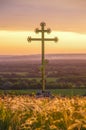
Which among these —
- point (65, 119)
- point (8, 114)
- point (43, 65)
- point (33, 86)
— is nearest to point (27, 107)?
point (8, 114)

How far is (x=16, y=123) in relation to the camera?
10.7 meters

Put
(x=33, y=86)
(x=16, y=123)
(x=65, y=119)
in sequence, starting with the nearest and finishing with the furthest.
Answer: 1. (x=65, y=119)
2. (x=16, y=123)
3. (x=33, y=86)

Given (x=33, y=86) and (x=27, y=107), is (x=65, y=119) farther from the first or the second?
(x=33, y=86)

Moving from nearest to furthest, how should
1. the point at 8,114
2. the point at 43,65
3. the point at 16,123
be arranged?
the point at 16,123 → the point at 8,114 → the point at 43,65

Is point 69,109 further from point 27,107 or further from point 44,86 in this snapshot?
point 44,86

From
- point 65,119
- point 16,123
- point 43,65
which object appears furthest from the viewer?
point 43,65

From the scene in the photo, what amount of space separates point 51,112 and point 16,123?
33.1 inches

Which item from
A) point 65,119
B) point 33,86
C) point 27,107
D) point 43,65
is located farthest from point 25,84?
point 65,119

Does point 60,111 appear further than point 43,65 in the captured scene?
No

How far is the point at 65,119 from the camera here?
9867 mm

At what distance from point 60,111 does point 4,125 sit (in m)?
1.21

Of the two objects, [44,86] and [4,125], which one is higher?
[44,86]

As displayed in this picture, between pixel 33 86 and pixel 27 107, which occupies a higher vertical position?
pixel 33 86

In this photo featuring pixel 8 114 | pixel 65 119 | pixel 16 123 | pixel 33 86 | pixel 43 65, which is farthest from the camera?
pixel 33 86
